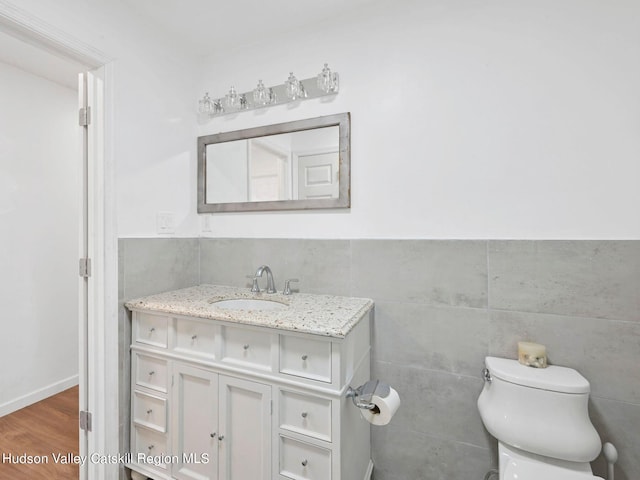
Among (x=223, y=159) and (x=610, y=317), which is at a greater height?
(x=223, y=159)

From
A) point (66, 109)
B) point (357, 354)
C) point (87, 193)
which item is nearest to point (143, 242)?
point (87, 193)

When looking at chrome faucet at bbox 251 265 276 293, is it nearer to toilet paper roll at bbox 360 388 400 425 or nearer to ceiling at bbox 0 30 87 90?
toilet paper roll at bbox 360 388 400 425

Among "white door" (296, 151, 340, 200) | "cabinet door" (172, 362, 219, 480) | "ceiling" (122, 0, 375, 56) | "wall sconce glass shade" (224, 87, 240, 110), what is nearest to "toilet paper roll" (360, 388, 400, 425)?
"cabinet door" (172, 362, 219, 480)

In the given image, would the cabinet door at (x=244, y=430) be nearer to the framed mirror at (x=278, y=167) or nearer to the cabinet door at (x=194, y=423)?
the cabinet door at (x=194, y=423)

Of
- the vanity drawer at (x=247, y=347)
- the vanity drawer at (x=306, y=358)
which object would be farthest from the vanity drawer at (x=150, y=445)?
the vanity drawer at (x=306, y=358)

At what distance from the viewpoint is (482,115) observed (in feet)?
4.56

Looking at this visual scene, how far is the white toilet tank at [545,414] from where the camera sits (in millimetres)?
1068

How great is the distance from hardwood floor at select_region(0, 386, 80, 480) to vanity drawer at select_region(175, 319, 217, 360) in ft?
3.29

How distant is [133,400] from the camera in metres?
1.56

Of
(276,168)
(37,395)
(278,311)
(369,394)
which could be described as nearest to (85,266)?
(278,311)

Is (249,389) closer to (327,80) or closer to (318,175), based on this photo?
(318,175)

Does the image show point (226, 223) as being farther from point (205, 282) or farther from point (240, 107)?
point (240, 107)

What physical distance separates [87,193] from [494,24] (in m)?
2.10

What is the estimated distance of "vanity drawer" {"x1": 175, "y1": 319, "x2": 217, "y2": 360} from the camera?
1352 mm
